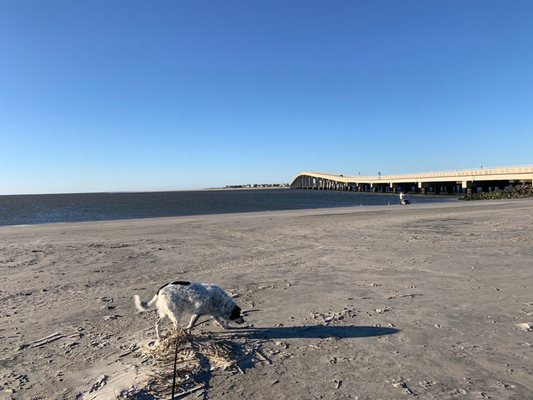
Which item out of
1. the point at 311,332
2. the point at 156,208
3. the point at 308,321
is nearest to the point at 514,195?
the point at 156,208

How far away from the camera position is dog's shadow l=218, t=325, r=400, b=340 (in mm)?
5719

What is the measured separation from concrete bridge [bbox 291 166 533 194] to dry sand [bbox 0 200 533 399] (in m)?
64.3

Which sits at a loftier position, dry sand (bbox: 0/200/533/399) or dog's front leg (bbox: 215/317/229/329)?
dog's front leg (bbox: 215/317/229/329)

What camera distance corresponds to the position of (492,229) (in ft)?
58.7

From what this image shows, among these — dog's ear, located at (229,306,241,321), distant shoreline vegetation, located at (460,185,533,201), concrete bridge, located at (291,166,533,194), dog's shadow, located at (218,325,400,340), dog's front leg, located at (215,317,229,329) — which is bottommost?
dog's shadow, located at (218,325,400,340)

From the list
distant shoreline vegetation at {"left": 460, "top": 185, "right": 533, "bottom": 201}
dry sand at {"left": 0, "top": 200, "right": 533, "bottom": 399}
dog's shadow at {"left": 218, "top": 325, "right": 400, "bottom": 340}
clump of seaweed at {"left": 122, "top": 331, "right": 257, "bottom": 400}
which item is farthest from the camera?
distant shoreline vegetation at {"left": 460, "top": 185, "right": 533, "bottom": 201}

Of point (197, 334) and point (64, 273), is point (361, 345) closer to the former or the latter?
point (197, 334)

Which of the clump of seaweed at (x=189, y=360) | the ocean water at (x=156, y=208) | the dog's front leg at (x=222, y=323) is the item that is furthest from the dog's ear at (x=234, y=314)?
the ocean water at (x=156, y=208)

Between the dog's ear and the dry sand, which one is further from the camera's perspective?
the dog's ear

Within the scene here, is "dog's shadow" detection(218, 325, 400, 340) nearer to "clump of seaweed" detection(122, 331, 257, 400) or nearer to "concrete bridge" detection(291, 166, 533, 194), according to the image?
"clump of seaweed" detection(122, 331, 257, 400)

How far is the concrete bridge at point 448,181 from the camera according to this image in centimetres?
6867

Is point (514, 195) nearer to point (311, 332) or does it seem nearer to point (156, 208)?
point (156, 208)

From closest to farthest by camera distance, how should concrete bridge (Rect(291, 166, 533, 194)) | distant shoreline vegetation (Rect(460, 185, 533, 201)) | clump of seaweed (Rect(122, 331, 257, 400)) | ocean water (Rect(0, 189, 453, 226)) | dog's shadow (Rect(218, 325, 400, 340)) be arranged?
clump of seaweed (Rect(122, 331, 257, 400)) < dog's shadow (Rect(218, 325, 400, 340)) < ocean water (Rect(0, 189, 453, 226)) < distant shoreline vegetation (Rect(460, 185, 533, 201)) < concrete bridge (Rect(291, 166, 533, 194))

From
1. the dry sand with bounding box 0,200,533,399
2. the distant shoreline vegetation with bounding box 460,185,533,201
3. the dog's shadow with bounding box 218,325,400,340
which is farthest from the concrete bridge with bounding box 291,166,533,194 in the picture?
the dog's shadow with bounding box 218,325,400,340
